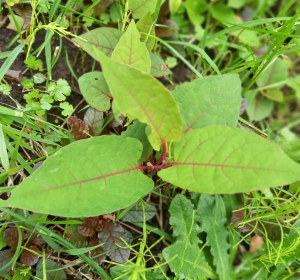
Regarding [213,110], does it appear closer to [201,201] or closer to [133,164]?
[133,164]

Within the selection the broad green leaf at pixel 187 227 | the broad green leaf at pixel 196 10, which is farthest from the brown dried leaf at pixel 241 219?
the broad green leaf at pixel 196 10

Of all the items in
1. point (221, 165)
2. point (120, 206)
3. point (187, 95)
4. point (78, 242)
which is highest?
point (187, 95)

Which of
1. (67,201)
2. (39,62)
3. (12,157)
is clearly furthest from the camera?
(39,62)

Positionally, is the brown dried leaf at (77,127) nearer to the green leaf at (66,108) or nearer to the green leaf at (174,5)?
the green leaf at (66,108)

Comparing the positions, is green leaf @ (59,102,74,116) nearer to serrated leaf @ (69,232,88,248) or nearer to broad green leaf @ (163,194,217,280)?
serrated leaf @ (69,232,88,248)

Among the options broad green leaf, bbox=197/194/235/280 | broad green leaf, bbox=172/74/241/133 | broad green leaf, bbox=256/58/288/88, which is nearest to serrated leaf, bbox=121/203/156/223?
broad green leaf, bbox=197/194/235/280

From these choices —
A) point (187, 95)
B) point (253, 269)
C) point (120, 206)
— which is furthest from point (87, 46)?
point (253, 269)
